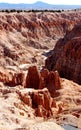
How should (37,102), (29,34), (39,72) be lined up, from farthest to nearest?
(29,34) → (39,72) → (37,102)

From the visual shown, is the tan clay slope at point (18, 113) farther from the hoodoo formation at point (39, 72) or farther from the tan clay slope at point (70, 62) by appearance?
the tan clay slope at point (70, 62)

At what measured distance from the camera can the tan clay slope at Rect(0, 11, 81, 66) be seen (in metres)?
95.9

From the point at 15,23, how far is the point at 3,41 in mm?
19831

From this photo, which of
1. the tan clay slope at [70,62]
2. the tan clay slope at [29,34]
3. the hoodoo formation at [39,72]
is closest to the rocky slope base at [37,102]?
the hoodoo formation at [39,72]

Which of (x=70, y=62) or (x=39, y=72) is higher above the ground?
(x=39, y=72)

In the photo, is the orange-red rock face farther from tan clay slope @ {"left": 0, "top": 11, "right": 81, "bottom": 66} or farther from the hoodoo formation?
tan clay slope @ {"left": 0, "top": 11, "right": 81, "bottom": 66}

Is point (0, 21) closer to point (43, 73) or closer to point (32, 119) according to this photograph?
point (43, 73)

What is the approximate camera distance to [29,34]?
12125 centimetres

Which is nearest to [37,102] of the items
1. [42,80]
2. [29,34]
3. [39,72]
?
[42,80]

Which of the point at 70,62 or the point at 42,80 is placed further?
the point at 70,62

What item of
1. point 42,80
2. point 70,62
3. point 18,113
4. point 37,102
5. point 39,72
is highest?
point 18,113

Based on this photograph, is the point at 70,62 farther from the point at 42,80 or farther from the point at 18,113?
the point at 18,113

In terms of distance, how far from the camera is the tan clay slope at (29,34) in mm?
95938

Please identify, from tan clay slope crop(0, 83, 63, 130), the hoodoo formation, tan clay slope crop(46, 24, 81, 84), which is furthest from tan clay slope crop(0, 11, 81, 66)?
tan clay slope crop(0, 83, 63, 130)
